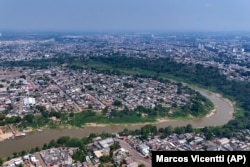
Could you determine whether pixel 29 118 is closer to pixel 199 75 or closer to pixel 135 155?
pixel 135 155

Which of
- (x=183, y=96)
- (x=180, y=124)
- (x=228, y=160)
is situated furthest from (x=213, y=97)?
(x=228, y=160)

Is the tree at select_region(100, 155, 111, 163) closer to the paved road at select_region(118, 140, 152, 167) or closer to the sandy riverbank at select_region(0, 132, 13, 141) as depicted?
the paved road at select_region(118, 140, 152, 167)

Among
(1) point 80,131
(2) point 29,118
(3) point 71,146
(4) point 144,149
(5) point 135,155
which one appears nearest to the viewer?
(5) point 135,155

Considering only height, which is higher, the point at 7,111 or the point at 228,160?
the point at 228,160

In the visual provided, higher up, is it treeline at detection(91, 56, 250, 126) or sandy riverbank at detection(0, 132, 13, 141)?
treeline at detection(91, 56, 250, 126)

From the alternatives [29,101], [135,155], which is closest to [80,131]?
[135,155]

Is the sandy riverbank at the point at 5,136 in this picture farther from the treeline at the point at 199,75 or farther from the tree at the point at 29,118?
the treeline at the point at 199,75

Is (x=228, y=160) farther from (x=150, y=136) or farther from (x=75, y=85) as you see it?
(x=75, y=85)

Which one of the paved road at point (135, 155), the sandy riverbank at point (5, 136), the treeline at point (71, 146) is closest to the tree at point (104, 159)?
the treeline at point (71, 146)

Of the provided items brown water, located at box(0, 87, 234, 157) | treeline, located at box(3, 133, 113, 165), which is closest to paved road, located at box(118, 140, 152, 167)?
treeline, located at box(3, 133, 113, 165)
